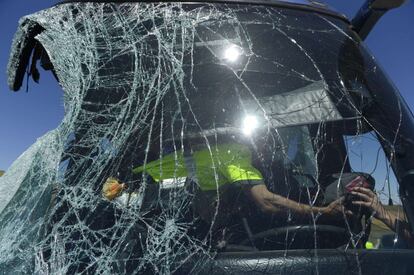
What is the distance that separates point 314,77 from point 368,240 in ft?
2.12

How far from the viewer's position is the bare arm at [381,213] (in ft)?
4.78

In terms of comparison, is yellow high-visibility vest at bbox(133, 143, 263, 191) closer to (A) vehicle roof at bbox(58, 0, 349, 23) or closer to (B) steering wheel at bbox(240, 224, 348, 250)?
(B) steering wheel at bbox(240, 224, 348, 250)

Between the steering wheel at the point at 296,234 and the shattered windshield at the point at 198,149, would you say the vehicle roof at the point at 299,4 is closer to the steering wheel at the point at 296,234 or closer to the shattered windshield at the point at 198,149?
the shattered windshield at the point at 198,149

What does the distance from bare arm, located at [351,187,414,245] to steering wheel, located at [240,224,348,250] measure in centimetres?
14

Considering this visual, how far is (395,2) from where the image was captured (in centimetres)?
188

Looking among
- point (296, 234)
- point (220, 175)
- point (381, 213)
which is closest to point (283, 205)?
point (296, 234)

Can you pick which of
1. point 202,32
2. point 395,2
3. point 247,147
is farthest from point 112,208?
point 395,2

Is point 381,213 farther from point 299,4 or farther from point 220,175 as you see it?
point 299,4

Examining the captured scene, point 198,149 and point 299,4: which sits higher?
point 299,4

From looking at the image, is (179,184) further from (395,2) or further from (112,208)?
(395,2)

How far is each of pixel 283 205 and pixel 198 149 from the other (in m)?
0.34

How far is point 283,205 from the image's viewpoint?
144cm

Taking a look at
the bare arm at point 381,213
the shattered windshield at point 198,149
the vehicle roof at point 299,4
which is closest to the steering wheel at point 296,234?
the shattered windshield at point 198,149

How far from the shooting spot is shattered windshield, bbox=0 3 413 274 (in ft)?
4.65
